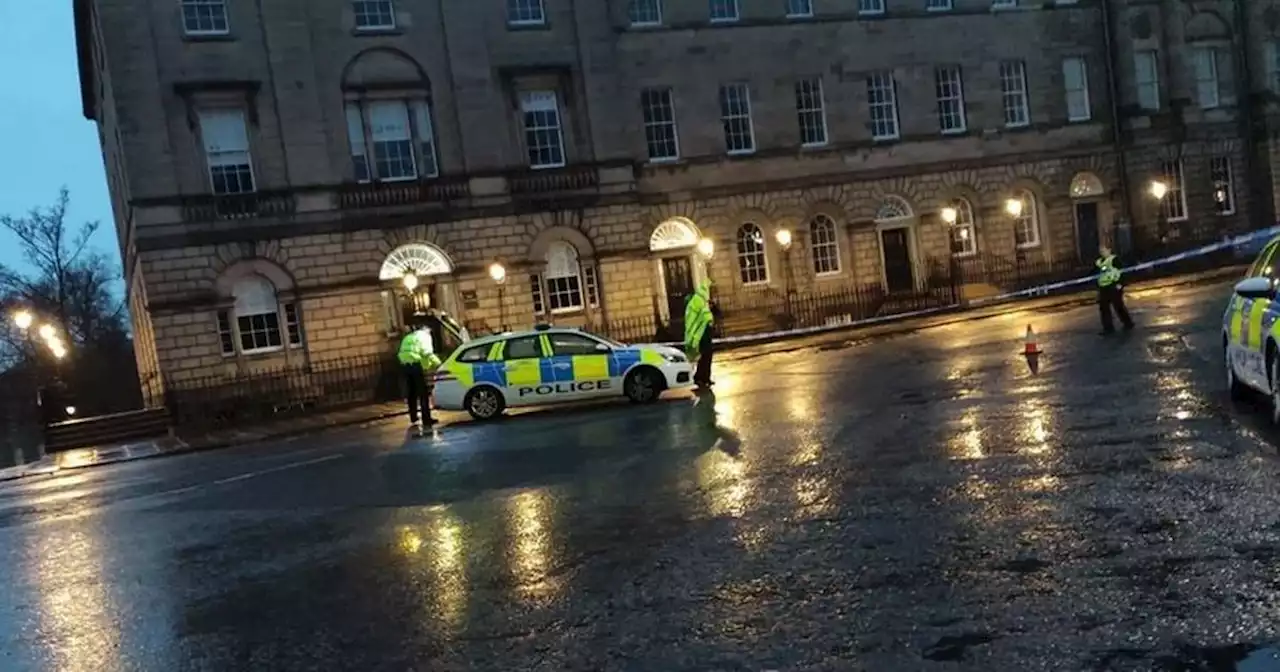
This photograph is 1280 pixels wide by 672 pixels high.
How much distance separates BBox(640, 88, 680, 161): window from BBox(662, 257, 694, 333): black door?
3253mm

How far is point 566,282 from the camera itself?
30359 millimetres

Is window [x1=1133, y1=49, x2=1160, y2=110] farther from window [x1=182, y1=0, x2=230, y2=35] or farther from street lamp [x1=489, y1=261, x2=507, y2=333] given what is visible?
window [x1=182, y1=0, x2=230, y2=35]

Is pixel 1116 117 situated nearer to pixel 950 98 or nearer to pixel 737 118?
pixel 950 98

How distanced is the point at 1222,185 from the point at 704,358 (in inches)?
1181

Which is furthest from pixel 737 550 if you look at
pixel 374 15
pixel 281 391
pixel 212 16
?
pixel 212 16

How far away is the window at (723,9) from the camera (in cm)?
3234

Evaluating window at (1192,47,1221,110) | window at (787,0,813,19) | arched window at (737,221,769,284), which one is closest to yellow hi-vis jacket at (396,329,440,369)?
arched window at (737,221,769,284)

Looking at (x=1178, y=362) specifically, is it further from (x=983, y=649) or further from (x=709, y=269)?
(x=709, y=269)

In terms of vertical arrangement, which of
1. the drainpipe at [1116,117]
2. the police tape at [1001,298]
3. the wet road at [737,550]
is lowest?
the wet road at [737,550]

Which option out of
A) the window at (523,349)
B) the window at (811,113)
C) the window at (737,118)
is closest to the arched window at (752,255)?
the window at (737,118)

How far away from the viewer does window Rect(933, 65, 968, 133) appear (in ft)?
114

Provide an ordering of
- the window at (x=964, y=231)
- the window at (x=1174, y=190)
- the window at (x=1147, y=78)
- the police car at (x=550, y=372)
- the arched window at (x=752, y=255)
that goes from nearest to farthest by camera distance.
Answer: the police car at (x=550, y=372), the arched window at (x=752, y=255), the window at (x=964, y=231), the window at (x=1147, y=78), the window at (x=1174, y=190)

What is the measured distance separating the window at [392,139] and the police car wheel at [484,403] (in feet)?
42.0

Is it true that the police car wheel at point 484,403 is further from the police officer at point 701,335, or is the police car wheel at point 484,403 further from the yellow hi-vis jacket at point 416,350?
the police officer at point 701,335
